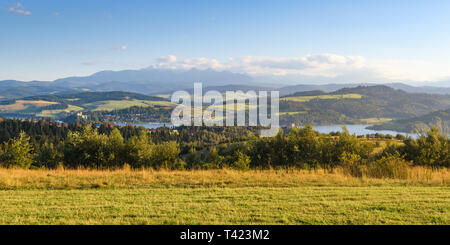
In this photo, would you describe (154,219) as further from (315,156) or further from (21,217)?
(315,156)

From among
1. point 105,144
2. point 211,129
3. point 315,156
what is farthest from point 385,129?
point 105,144

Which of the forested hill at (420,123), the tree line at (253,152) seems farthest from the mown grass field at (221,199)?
the forested hill at (420,123)

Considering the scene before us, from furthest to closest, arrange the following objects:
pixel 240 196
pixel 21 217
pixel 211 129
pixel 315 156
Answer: pixel 211 129 → pixel 315 156 → pixel 240 196 → pixel 21 217

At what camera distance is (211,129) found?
126562 millimetres

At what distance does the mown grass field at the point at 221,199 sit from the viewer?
19.9 feet

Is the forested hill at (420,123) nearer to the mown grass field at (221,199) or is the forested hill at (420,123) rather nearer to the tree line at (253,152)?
the tree line at (253,152)

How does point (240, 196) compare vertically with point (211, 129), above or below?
above

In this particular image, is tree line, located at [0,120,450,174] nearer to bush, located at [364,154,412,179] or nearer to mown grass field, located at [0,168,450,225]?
bush, located at [364,154,412,179]

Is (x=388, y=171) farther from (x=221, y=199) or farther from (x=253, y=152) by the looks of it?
(x=253, y=152)

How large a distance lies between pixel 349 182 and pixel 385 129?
188 meters

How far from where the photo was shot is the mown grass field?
608cm

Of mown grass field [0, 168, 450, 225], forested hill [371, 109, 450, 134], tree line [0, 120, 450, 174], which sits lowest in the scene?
forested hill [371, 109, 450, 134]

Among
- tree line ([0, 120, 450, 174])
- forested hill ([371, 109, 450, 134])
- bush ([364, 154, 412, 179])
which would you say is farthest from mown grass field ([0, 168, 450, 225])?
forested hill ([371, 109, 450, 134])
